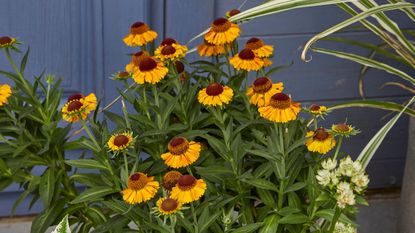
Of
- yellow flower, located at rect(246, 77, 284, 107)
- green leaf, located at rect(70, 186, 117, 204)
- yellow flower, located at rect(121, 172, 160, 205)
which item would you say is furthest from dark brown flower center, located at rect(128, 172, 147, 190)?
yellow flower, located at rect(246, 77, 284, 107)

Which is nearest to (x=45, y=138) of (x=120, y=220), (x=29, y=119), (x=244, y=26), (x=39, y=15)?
(x=29, y=119)

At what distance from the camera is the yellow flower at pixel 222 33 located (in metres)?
1.48

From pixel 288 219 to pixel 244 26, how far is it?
112 cm

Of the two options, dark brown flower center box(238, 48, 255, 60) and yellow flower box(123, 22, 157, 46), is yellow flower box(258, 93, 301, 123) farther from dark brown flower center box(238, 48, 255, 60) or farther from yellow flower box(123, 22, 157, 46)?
yellow flower box(123, 22, 157, 46)

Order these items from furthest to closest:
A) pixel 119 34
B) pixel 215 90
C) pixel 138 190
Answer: pixel 119 34 < pixel 215 90 < pixel 138 190

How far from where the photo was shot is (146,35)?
156 centimetres

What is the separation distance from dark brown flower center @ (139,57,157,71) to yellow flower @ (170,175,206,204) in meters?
0.27

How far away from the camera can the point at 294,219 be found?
1372 mm

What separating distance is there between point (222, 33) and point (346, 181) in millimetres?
471

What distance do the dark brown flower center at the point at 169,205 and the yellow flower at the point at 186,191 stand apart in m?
0.04

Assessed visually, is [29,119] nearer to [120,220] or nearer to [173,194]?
[120,220]

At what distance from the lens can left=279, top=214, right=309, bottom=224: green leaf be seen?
1365 millimetres

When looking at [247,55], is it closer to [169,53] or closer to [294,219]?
[169,53]

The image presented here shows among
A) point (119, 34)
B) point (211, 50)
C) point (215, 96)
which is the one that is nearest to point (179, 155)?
point (215, 96)
